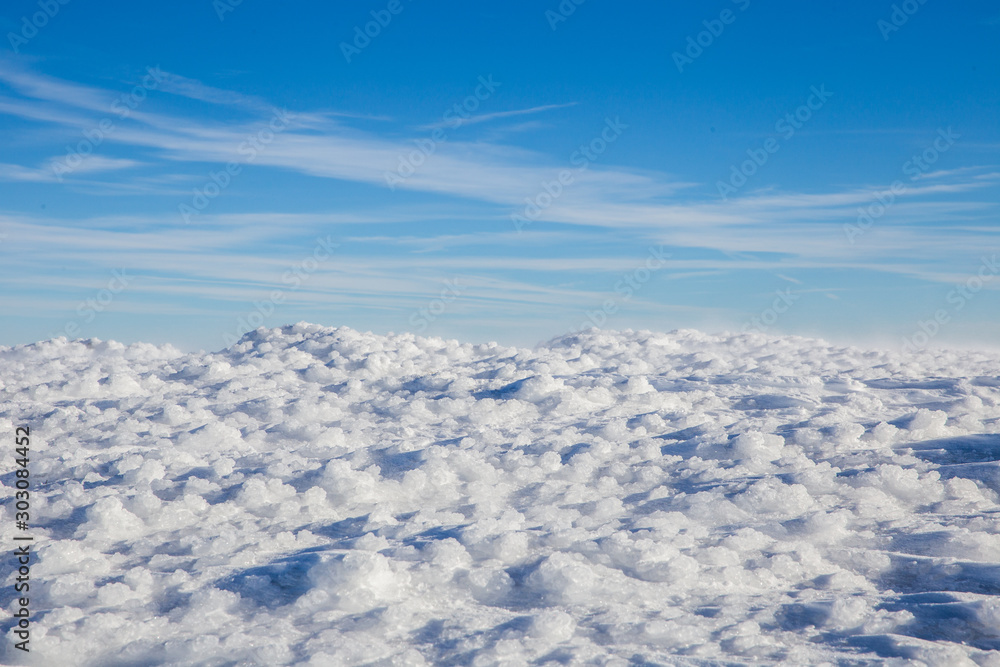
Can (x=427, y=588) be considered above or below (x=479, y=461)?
below

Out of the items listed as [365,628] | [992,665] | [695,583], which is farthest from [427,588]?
[992,665]

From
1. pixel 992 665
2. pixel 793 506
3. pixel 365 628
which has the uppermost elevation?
pixel 793 506

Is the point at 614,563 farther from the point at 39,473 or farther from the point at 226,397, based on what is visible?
the point at 226,397

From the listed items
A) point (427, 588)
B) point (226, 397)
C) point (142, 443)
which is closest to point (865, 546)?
point (427, 588)

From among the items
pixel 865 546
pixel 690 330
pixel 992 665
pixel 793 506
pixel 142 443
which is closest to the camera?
pixel 992 665

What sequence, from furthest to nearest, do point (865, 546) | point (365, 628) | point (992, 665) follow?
point (865, 546)
point (365, 628)
point (992, 665)

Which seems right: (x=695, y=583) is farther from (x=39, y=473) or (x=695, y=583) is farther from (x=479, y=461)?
(x=39, y=473)

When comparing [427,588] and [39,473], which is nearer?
[427,588]
